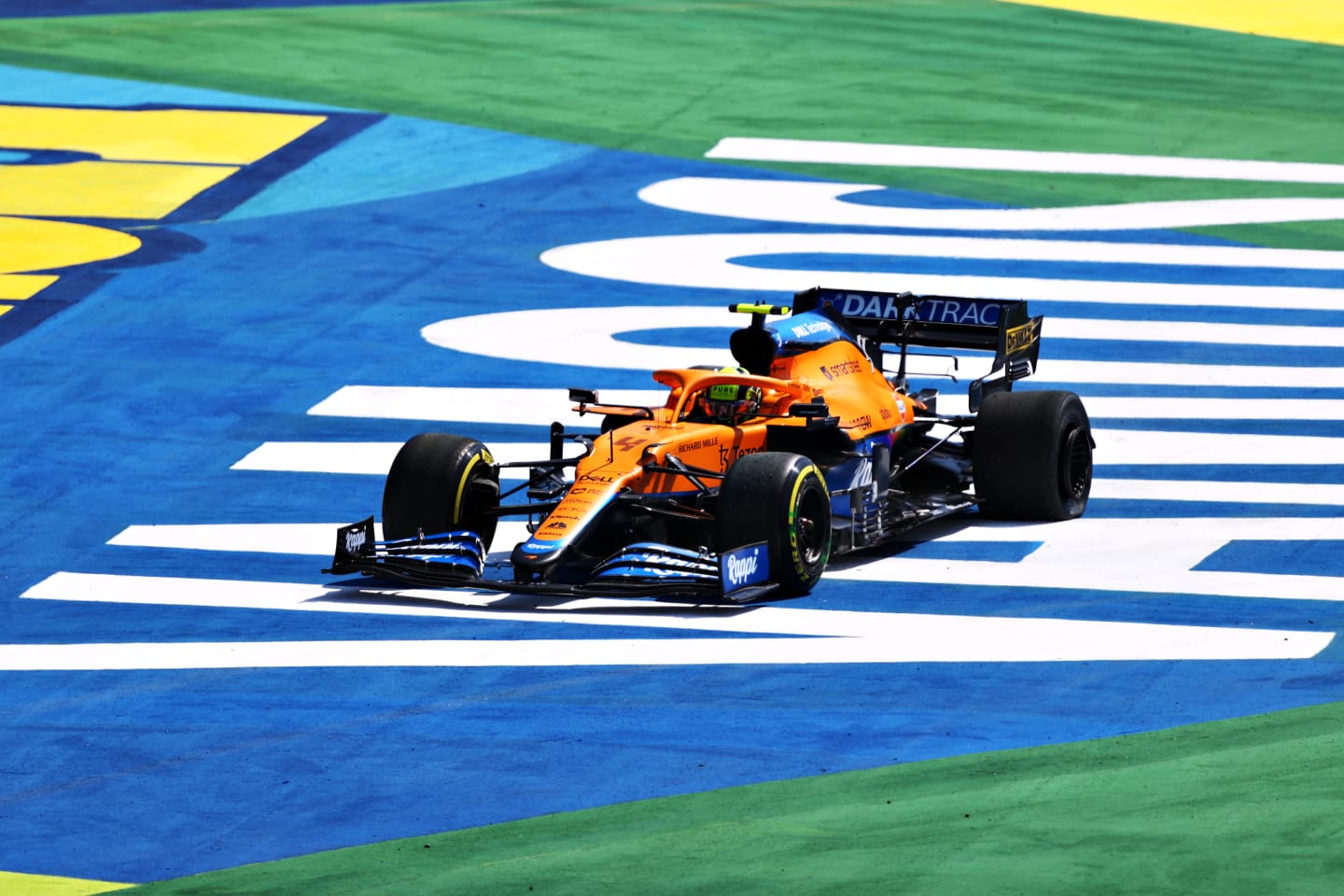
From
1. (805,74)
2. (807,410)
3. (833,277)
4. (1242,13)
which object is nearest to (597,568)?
Result: (807,410)

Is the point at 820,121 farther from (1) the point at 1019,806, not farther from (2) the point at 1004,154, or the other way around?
(1) the point at 1019,806

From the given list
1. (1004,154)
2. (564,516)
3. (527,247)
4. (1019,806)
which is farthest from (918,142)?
(1019,806)

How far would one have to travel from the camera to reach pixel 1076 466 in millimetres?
15570

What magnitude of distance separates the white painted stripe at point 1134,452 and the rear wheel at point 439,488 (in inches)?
85.2

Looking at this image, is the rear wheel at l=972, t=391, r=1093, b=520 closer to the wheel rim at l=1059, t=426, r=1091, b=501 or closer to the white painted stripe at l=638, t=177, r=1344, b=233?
the wheel rim at l=1059, t=426, r=1091, b=501

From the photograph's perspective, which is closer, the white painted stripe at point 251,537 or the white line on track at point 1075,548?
the white line on track at point 1075,548

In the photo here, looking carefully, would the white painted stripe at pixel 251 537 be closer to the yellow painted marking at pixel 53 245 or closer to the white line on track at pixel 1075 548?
the white line on track at pixel 1075 548

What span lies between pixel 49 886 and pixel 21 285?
46.3ft

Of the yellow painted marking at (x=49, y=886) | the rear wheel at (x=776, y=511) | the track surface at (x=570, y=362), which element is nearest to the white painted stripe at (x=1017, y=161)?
the track surface at (x=570, y=362)

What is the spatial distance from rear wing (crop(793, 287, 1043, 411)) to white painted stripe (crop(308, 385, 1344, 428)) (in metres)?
1.99

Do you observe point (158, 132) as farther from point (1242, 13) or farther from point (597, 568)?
point (1242, 13)

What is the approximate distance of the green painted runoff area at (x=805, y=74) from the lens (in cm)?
2769

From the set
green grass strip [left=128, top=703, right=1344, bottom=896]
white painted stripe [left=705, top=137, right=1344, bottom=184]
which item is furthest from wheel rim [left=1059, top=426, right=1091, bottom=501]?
white painted stripe [left=705, top=137, right=1344, bottom=184]

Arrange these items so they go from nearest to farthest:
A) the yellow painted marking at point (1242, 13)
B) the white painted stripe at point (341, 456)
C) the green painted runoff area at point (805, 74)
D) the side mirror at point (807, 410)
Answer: the side mirror at point (807, 410), the white painted stripe at point (341, 456), the green painted runoff area at point (805, 74), the yellow painted marking at point (1242, 13)
